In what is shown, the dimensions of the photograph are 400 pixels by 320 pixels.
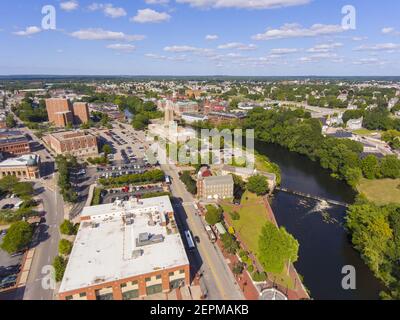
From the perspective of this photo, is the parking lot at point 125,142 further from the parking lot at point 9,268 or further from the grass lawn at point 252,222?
the parking lot at point 9,268

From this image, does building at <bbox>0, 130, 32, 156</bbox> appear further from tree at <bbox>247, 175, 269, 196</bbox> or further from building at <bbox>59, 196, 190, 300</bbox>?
tree at <bbox>247, 175, 269, 196</bbox>

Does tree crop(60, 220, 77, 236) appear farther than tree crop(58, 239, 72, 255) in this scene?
Yes

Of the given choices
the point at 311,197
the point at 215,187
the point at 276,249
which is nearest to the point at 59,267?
the point at 276,249

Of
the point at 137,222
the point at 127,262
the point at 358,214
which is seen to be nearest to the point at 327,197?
the point at 358,214

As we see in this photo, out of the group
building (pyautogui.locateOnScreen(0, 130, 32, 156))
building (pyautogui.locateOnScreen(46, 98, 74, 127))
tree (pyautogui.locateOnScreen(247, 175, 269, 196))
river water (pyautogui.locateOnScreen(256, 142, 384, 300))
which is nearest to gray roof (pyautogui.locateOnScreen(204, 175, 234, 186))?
tree (pyautogui.locateOnScreen(247, 175, 269, 196))

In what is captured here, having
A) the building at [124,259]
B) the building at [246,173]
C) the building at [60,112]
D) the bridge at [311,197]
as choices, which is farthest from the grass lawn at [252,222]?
the building at [60,112]

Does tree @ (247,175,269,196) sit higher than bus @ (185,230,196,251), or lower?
higher

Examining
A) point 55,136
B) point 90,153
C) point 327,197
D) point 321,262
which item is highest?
point 55,136
